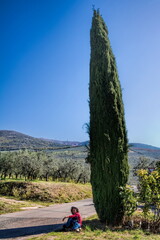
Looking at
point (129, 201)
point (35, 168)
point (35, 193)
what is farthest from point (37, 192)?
point (35, 168)

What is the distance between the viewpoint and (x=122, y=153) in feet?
26.6

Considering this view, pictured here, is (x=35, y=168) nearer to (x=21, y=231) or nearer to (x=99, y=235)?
(x=21, y=231)

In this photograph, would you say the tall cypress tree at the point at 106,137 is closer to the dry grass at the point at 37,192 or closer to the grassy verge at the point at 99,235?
the grassy verge at the point at 99,235

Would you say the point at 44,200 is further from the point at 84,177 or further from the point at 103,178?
the point at 84,177

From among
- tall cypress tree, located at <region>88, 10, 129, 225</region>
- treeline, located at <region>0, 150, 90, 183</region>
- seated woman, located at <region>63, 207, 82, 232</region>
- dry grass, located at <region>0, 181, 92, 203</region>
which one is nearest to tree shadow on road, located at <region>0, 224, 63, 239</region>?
seated woman, located at <region>63, 207, 82, 232</region>

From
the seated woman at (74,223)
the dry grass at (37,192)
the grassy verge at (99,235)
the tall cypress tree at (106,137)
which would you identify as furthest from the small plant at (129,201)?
the dry grass at (37,192)

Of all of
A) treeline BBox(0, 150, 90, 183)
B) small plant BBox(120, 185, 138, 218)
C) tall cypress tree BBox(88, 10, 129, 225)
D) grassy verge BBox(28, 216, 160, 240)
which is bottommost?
treeline BBox(0, 150, 90, 183)

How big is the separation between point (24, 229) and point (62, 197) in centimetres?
1122

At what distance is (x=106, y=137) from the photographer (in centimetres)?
814

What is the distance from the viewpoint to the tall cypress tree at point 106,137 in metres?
7.73

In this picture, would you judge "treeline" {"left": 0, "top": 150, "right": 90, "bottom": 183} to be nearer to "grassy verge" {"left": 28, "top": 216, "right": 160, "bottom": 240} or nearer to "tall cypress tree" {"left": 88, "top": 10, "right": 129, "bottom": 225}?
"tall cypress tree" {"left": 88, "top": 10, "right": 129, "bottom": 225}

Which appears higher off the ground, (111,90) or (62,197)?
(111,90)

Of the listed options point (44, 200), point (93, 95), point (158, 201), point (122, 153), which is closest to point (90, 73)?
point (93, 95)

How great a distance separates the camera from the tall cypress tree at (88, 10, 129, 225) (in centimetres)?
773
